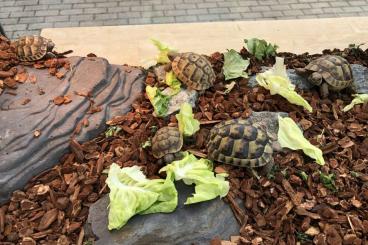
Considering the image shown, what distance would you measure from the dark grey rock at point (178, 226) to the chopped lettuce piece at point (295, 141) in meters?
0.69

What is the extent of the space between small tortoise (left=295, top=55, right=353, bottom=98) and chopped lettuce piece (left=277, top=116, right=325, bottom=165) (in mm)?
665

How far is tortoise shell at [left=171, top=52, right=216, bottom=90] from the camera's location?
3666 millimetres

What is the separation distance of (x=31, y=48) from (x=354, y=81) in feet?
8.94

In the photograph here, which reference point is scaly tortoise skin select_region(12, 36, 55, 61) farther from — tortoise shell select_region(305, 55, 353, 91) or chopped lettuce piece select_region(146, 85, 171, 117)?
tortoise shell select_region(305, 55, 353, 91)

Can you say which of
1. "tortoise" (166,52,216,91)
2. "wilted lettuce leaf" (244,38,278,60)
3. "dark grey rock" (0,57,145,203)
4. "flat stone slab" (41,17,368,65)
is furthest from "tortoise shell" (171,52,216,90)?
"flat stone slab" (41,17,368,65)

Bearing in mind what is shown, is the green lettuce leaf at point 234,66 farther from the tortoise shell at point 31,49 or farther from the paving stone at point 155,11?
the paving stone at point 155,11

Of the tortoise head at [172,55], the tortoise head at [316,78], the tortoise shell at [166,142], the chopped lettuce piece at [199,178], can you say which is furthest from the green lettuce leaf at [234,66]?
the chopped lettuce piece at [199,178]

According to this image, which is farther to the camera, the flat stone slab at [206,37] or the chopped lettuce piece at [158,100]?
the flat stone slab at [206,37]

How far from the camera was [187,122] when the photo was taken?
3.23 metres

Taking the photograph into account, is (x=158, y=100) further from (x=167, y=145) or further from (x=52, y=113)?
(x=52, y=113)

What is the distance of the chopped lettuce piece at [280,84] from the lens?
3.54m

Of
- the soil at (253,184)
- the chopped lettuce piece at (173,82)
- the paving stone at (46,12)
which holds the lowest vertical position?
the paving stone at (46,12)

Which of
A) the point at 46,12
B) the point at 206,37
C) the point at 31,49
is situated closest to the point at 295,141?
the point at 206,37

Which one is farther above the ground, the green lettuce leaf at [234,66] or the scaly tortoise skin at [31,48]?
the scaly tortoise skin at [31,48]
